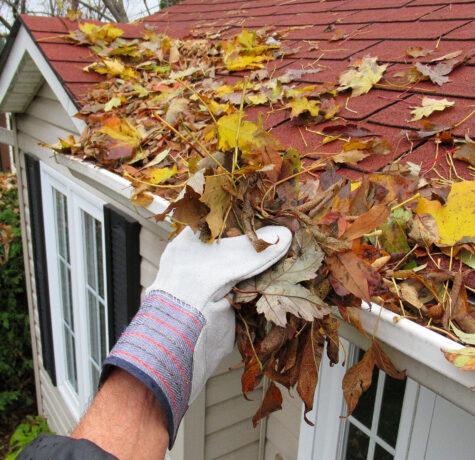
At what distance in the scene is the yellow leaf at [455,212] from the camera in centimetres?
116

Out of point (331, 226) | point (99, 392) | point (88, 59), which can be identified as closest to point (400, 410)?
point (331, 226)

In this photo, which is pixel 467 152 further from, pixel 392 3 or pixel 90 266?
pixel 90 266

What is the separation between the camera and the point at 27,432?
5.80 metres

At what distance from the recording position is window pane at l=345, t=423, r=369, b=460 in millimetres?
2086

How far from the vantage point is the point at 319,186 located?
133 centimetres

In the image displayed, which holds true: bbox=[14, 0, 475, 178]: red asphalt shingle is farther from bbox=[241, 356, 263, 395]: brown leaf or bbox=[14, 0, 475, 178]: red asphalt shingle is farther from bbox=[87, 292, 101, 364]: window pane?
bbox=[87, 292, 101, 364]: window pane

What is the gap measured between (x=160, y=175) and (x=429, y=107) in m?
1.00

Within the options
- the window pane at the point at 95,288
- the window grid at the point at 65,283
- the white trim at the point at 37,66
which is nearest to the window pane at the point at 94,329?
the window pane at the point at 95,288

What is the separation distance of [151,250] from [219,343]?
1709 mm

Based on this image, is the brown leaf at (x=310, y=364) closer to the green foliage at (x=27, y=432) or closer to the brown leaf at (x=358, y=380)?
the brown leaf at (x=358, y=380)

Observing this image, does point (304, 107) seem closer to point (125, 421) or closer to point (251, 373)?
point (251, 373)

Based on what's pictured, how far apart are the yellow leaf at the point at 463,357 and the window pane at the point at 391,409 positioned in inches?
41.5

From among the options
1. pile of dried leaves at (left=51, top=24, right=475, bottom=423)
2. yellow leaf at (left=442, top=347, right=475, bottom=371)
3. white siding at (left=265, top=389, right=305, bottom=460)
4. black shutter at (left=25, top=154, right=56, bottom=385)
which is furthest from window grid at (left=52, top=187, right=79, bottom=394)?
yellow leaf at (left=442, top=347, right=475, bottom=371)

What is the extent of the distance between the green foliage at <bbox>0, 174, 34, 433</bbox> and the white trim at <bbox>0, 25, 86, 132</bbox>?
2.04 meters
